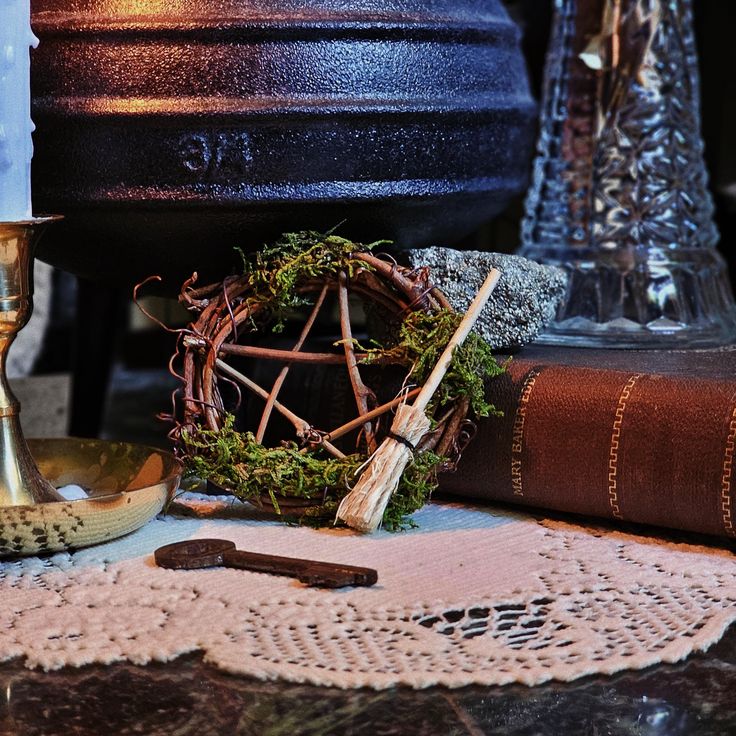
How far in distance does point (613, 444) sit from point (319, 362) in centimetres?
23

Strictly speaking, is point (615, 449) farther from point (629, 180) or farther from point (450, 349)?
point (629, 180)

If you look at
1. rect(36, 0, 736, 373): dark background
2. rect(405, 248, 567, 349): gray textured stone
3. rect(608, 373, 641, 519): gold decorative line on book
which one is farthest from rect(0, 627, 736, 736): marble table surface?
rect(36, 0, 736, 373): dark background

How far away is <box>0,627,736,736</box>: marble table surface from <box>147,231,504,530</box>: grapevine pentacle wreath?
242 millimetres

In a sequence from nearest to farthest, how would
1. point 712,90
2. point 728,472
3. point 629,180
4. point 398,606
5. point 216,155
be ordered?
point 398,606
point 728,472
point 216,155
point 629,180
point 712,90

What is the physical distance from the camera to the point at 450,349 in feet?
2.78

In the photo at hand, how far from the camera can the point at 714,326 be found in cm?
117

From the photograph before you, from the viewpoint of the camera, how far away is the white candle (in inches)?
30.9

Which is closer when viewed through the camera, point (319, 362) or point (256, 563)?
point (256, 563)

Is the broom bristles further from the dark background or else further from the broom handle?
the dark background

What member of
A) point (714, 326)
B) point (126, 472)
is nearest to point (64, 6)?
point (126, 472)

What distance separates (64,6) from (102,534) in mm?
404

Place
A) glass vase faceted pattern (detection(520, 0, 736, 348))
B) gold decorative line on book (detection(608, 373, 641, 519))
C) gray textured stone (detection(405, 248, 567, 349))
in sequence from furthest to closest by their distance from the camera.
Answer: glass vase faceted pattern (detection(520, 0, 736, 348))
gray textured stone (detection(405, 248, 567, 349))
gold decorative line on book (detection(608, 373, 641, 519))

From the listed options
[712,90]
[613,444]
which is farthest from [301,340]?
Result: [712,90]

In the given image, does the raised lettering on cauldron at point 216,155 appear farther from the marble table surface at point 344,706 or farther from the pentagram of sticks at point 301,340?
the marble table surface at point 344,706
